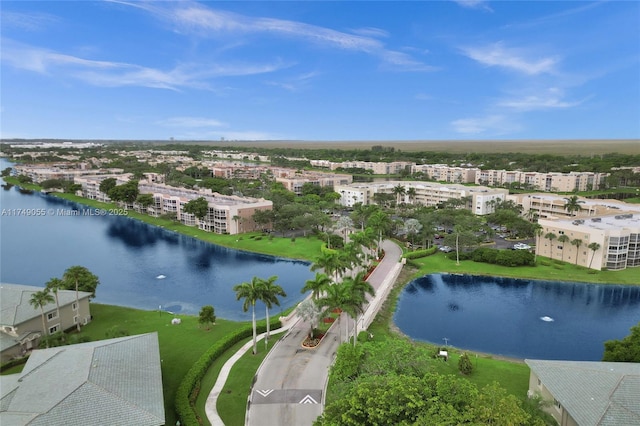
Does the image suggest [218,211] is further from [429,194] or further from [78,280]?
[429,194]

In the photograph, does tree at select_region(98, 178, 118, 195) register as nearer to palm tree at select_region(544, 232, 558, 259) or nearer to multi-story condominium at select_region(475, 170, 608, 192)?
palm tree at select_region(544, 232, 558, 259)

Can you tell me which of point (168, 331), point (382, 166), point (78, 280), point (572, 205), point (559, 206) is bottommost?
point (168, 331)

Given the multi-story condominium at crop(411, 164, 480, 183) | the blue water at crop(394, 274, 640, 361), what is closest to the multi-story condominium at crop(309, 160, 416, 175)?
the multi-story condominium at crop(411, 164, 480, 183)

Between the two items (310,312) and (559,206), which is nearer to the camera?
(310,312)

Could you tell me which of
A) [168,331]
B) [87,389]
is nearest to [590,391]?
[87,389]

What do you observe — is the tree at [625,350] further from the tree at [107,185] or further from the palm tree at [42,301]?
the tree at [107,185]

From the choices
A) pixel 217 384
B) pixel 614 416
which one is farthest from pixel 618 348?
pixel 217 384

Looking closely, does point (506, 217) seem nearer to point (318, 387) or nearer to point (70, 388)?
point (318, 387)
